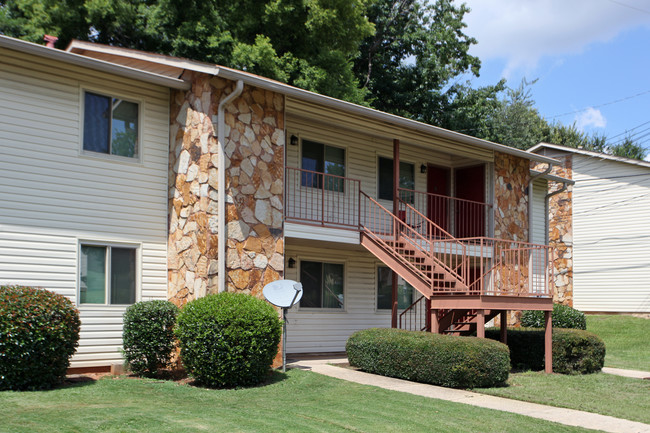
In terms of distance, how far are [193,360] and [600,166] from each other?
1979cm

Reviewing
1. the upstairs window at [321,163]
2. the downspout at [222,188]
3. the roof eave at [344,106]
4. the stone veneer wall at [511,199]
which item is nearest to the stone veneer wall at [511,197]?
the stone veneer wall at [511,199]

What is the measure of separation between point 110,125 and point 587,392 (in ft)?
30.7

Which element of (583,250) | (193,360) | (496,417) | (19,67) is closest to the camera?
(496,417)

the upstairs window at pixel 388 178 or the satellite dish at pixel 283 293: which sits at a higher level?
the upstairs window at pixel 388 178

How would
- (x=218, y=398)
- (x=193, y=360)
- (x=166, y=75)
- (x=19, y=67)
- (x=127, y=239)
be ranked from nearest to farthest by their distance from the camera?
(x=218, y=398) < (x=193, y=360) < (x=19, y=67) < (x=127, y=239) < (x=166, y=75)

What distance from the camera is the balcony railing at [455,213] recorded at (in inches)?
691

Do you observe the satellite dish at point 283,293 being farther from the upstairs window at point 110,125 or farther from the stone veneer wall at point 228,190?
the upstairs window at point 110,125

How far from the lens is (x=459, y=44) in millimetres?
29391

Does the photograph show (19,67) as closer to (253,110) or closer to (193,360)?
(253,110)

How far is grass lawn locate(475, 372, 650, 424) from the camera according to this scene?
9680 millimetres

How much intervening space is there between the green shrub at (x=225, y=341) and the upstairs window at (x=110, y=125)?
3377mm

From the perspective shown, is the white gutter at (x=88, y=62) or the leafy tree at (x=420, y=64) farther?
the leafy tree at (x=420, y=64)

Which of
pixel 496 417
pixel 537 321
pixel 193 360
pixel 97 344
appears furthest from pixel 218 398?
pixel 537 321

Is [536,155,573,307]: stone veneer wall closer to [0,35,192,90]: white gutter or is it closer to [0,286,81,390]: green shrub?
[0,35,192,90]: white gutter
